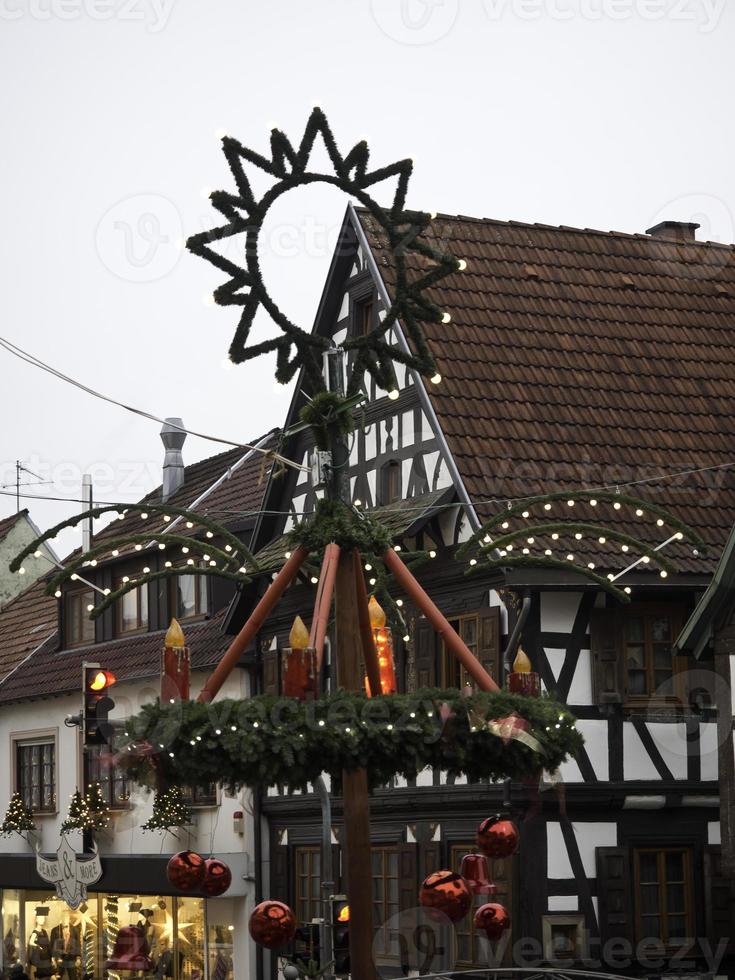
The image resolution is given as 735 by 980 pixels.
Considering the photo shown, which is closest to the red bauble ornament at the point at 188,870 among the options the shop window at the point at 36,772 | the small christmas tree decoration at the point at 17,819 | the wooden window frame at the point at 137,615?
the wooden window frame at the point at 137,615

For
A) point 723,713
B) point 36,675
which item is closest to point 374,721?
point 723,713

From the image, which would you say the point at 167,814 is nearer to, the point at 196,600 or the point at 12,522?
the point at 196,600

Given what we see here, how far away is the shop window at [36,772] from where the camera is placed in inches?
1153

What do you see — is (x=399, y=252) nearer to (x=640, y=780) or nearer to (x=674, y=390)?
(x=640, y=780)

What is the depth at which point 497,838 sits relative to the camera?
1066cm

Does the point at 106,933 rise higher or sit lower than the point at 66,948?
higher

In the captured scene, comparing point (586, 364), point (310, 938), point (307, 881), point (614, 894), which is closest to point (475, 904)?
point (614, 894)

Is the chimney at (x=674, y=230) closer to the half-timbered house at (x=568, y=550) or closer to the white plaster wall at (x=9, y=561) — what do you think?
the half-timbered house at (x=568, y=550)

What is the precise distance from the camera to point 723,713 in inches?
707

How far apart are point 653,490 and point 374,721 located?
11420 mm

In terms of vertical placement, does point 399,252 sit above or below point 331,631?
above

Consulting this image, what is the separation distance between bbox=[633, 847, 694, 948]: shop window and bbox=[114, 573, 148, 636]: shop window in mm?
10827

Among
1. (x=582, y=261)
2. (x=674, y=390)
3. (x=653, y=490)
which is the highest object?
(x=582, y=261)

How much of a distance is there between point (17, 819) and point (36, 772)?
0.92 metres
